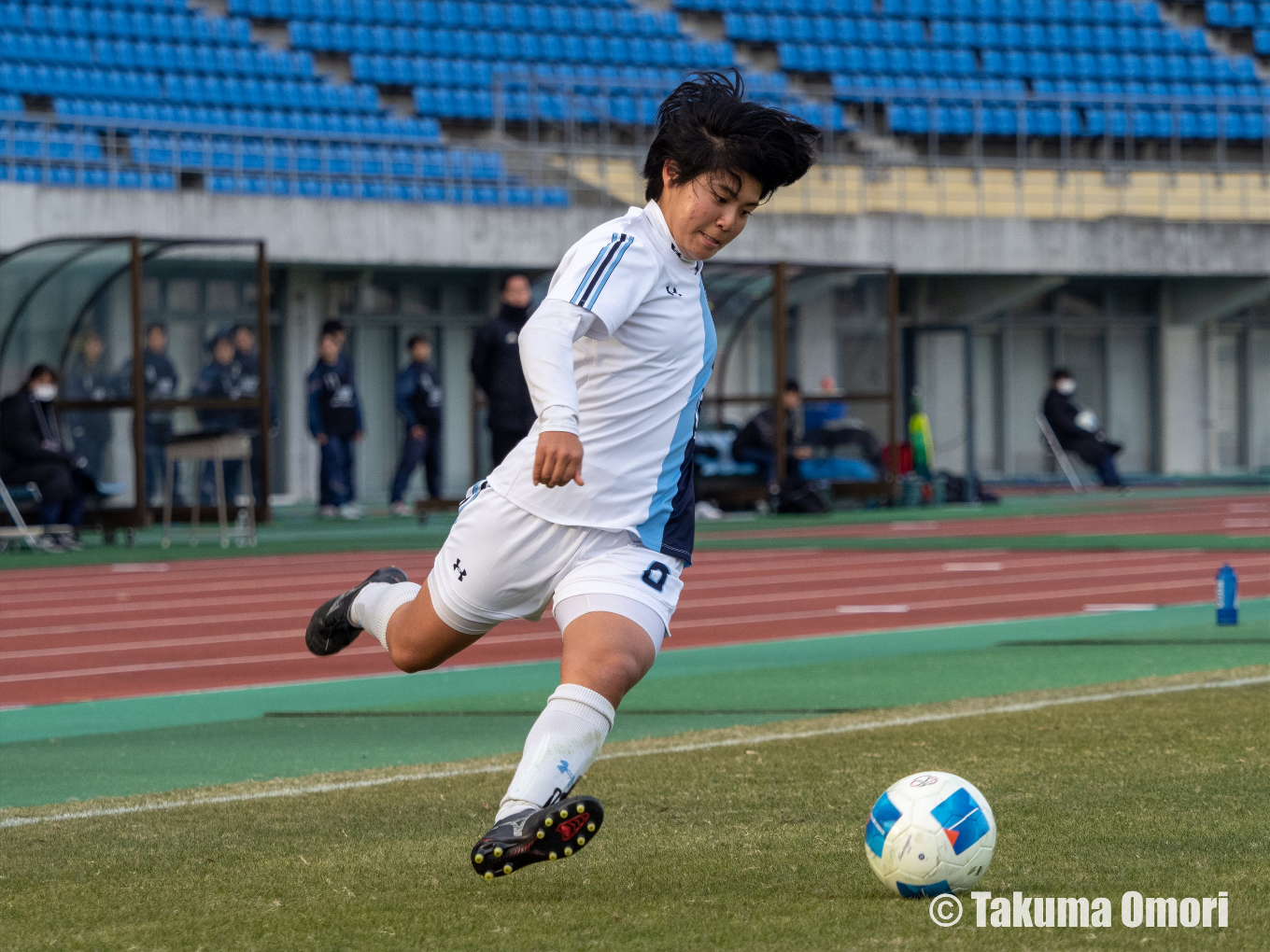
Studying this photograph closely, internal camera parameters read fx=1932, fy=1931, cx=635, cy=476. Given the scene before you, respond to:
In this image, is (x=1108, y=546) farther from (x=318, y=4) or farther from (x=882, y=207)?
(x=318, y=4)

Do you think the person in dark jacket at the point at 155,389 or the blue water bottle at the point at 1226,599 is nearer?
the blue water bottle at the point at 1226,599

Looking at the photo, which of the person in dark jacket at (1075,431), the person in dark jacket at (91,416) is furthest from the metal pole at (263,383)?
the person in dark jacket at (1075,431)

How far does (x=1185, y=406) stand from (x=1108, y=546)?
1877cm

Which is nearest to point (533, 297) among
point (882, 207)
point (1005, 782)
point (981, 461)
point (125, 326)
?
point (125, 326)

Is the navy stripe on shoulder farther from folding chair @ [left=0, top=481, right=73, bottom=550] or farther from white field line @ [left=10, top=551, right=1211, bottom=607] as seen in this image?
folding chair @ [left=0, top=481, right=73, bottom=550]

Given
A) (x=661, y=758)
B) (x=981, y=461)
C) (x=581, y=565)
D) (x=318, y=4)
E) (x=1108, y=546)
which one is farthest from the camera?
(x=981, y=461)

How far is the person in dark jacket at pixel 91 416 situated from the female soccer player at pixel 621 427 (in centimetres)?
1503

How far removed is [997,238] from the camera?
2984cm

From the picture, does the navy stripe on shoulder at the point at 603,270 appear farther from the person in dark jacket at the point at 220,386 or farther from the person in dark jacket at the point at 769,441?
the person in dark jacket at the point at 769,441

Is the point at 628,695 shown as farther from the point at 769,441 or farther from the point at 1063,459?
the point at 1063,459

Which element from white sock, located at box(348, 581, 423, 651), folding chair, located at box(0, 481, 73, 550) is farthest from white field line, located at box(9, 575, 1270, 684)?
folding chair, located at box(0, 481, 73, 550)

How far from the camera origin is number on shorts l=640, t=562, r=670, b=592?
4.36 m

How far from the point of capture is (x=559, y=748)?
160 inches

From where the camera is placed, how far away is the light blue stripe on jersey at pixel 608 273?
426 centimetres
